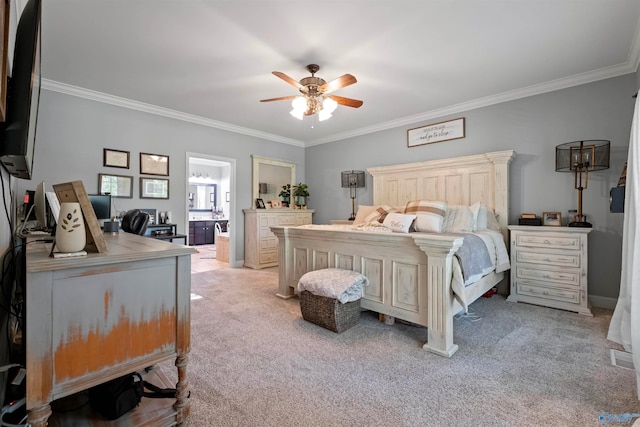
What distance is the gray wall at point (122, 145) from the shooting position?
3.49 m

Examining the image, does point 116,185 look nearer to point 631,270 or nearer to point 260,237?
point 260,237

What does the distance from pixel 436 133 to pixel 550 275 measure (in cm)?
244

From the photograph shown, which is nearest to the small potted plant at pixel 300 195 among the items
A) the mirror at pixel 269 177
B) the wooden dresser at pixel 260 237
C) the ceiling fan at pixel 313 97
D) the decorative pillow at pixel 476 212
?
the mirror at pixel 269 177

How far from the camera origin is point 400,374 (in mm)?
1856

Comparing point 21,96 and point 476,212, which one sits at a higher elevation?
point 21,96

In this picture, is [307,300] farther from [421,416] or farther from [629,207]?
[629,207]

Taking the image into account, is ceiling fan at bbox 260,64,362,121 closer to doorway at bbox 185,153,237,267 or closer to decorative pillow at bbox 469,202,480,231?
decorative pillow at bbox 469,202,480,231

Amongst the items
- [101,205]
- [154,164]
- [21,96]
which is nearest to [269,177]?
[154,164]

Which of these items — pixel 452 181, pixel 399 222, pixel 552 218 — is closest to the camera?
pixel 552 218

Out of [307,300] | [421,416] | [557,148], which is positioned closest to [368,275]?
[307,300]

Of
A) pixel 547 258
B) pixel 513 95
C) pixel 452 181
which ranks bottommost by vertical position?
pixel 547 258

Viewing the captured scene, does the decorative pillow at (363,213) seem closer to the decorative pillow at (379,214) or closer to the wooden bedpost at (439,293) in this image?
the decorative pillow at (379,214)

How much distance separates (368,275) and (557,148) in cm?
267

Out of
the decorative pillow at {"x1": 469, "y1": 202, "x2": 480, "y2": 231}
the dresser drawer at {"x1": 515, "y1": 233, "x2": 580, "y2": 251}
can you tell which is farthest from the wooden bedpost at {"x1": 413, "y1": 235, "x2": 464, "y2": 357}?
the dresser drawer at {"x1": 515, "y1": 233, "x2": 580, "y2": 251}
